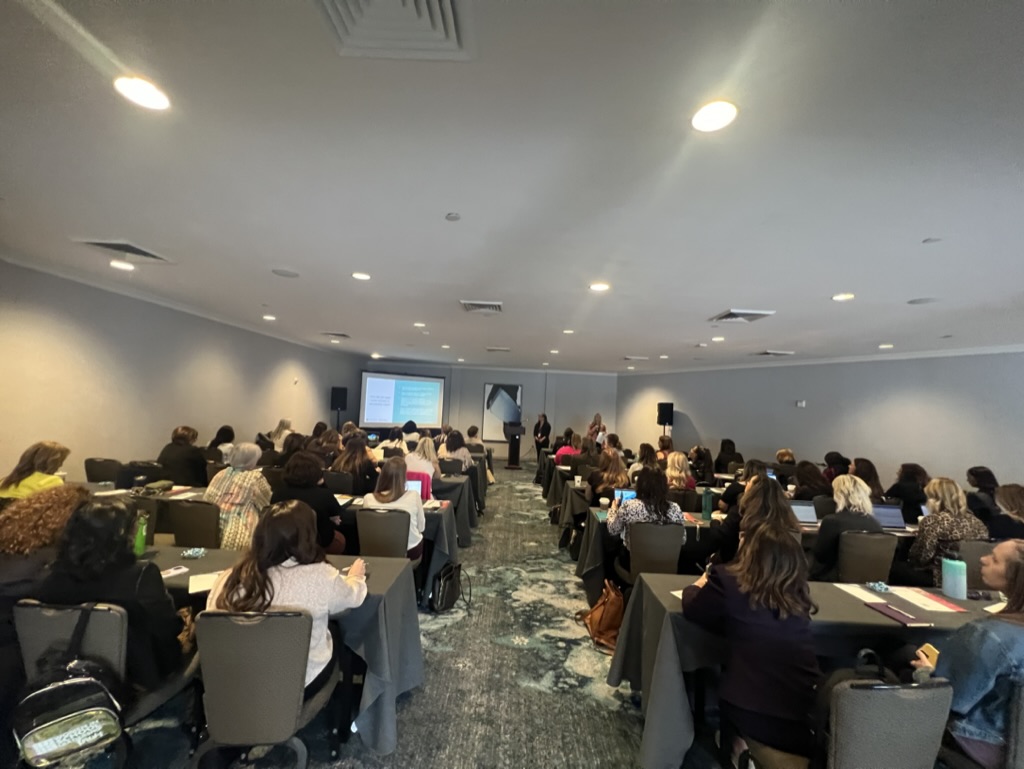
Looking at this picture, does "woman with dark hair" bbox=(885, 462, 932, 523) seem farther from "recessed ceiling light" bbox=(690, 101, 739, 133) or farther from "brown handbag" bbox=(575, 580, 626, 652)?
"recessed ceiling light" bbox=(690, 101, 739, 133)

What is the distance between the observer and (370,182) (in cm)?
239

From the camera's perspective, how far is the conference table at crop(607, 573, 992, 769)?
208cm

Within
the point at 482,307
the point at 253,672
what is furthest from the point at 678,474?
the point at 253,672

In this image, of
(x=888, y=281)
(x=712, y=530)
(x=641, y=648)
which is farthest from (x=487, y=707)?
(x=888, y=281)

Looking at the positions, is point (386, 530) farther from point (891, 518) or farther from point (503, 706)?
point (891, 518)

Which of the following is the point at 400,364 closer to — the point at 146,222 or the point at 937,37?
the point at 146,222

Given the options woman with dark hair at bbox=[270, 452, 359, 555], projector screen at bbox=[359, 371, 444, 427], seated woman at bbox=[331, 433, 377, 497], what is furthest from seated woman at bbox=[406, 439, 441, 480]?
projector screen at bbox=[359, 371, 444, 427]

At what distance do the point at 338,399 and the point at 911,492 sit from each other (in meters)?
11.7

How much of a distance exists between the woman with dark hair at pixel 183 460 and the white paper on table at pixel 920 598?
6.11 meters

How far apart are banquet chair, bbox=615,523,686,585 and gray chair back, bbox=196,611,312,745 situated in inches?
93.9

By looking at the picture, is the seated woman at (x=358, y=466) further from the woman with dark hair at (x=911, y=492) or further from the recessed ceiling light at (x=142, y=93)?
the woman with dark hair at (x=911, y=492)

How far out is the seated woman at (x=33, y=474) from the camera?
10.1 feet

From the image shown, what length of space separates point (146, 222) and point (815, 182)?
13.8 feet

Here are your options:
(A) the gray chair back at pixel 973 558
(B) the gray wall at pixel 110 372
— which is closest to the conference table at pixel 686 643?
(A) the gray chair back at pixel 973 558
